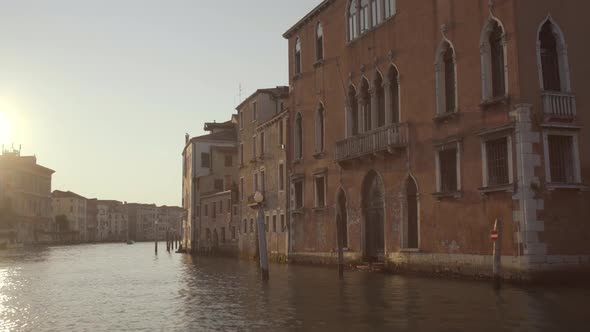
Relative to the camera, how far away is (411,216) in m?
23.0

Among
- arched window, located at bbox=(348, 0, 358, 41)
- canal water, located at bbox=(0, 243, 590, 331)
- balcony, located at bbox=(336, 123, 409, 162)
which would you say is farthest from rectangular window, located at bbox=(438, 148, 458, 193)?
arched window, located at bbox=(348, 0, 358, 41)

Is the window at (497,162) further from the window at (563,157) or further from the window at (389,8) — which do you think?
the window at (389,8)

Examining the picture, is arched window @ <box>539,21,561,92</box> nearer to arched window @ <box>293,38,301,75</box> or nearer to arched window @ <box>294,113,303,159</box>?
arched window @ <box>294,113,303,159</box>

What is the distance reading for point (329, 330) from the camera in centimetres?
1078

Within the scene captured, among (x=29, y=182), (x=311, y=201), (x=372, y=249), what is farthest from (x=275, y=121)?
(x=29, y=182)

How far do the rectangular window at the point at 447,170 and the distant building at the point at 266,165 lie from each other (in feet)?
44.4

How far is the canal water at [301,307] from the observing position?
11.5m

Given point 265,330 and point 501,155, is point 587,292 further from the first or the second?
point 265,330

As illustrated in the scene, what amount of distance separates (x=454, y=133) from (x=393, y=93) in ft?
14.3

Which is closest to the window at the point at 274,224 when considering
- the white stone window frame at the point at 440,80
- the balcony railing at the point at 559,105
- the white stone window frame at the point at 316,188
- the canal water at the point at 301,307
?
the white stone window frame at the point at 316,188

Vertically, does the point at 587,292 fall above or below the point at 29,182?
below

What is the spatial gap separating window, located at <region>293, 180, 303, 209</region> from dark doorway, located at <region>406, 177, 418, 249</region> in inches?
392

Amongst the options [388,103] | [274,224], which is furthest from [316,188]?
[388,103]

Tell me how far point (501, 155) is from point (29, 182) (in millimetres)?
97487
